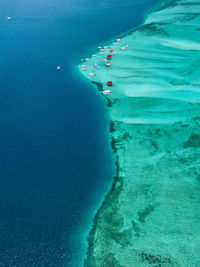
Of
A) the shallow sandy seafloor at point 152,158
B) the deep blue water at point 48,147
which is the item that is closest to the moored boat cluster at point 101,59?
the shallow sandy seafloor at point 152,158

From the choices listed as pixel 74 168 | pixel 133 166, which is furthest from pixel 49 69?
pixel 133 166

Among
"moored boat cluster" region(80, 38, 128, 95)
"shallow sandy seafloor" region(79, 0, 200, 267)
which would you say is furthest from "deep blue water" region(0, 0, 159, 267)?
"moored boat cluster" region(80, 38, 128, 95)

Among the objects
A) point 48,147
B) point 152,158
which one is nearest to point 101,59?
point 48,147

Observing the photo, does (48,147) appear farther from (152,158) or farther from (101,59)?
(101,59)

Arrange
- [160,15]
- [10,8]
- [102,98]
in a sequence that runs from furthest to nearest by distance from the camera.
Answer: [10,8] → [160,15] → [102,98]

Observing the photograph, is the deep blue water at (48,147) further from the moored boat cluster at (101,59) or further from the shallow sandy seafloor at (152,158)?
the moored boat cluster at (101,59)

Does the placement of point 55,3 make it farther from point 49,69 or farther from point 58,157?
point 58,157
